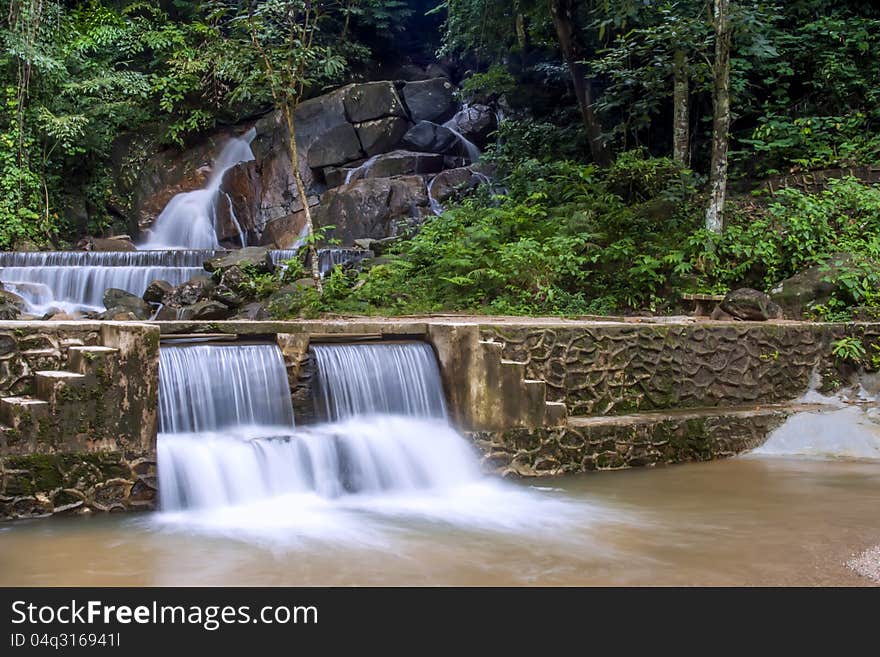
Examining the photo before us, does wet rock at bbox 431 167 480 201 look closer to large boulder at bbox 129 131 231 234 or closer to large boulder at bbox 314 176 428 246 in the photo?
large boulder at bbox 314 176 428 246

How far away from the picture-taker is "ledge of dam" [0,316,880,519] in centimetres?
515

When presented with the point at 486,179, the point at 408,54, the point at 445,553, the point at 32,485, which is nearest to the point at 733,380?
the point at 445,553

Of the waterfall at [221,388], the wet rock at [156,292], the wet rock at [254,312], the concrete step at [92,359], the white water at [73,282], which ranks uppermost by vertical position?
the white water at [73,282]

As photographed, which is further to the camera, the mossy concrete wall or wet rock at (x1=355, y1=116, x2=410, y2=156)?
wet rock at (x1=355, y1=116, x2=410, y2=156)

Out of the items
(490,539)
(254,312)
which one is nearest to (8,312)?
(254,312)

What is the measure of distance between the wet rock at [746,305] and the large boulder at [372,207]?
7.78 metres

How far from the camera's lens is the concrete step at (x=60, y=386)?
5094 millimetres

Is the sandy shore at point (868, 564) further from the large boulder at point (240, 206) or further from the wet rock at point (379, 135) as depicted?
the wet rock at point (379, 135)

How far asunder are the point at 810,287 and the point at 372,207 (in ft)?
28.6

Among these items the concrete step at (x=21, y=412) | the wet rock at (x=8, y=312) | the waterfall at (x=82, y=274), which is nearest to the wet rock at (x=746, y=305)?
the concrete step at (x=21, y=412)

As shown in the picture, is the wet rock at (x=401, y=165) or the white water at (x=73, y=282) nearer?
the white water at (x=73, y=282)

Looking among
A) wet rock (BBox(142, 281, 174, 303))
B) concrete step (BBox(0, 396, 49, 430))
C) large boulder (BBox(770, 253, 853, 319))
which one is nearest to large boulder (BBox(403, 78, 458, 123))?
wet rock (BBox(142, 281, 174, 303))

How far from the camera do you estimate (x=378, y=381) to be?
22.3 ft

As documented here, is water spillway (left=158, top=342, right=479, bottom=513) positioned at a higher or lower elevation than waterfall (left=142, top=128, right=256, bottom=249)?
lower
